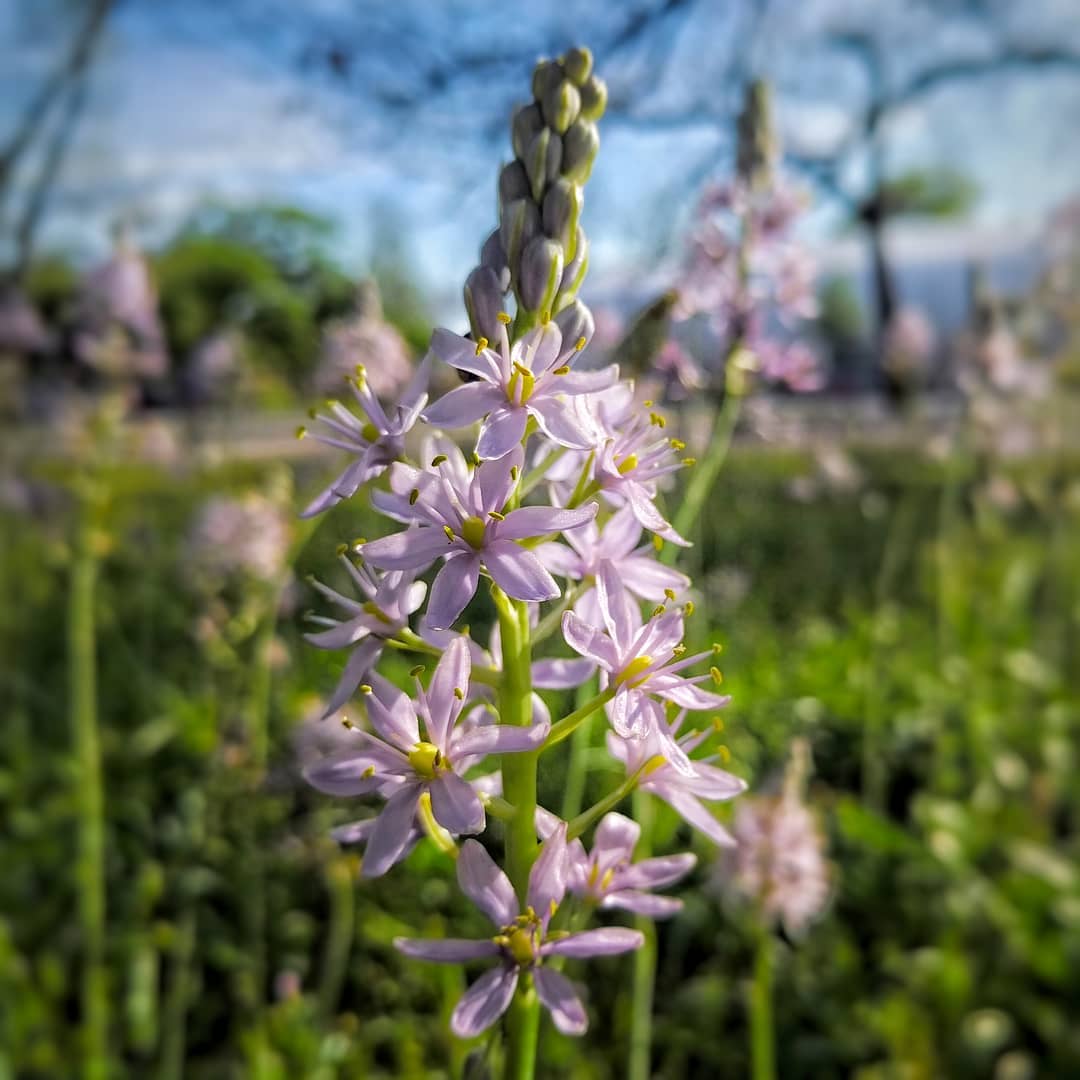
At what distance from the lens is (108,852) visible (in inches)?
109

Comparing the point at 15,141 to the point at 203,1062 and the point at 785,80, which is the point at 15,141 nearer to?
the point at 785,80

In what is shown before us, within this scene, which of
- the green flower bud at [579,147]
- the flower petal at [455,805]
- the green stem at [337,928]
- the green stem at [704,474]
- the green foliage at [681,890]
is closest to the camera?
the flower petal at [455,805]

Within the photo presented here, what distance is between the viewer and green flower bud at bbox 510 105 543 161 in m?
0.76

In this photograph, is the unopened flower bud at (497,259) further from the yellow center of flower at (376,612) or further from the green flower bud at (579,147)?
the yellow center of flower at (376,612)

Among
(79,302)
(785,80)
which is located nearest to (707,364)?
(785,80)

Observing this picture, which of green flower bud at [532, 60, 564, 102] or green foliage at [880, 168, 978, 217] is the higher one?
green foliage at [880, 168, 978, 217]

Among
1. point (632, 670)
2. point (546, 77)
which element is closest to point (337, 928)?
point (632, 670)

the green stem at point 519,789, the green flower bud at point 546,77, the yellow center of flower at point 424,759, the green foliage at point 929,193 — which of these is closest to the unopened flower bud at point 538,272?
the green flower bud at point 546,77

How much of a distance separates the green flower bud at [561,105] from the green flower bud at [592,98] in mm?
13

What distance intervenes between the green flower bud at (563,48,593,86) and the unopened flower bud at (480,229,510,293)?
5.6 inches

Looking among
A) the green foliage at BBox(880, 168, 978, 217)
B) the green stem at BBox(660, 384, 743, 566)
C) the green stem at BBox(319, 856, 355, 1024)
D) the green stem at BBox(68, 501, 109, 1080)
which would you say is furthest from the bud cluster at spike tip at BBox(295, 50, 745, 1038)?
the green foliage at BBox(880, 168, 978, 217)

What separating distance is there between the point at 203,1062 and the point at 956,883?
6.51ft

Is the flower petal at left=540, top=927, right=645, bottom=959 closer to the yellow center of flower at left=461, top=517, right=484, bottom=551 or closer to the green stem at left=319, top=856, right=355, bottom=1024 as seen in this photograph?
the yellow center of flower at left=461, top=517, right=484, bottom=551

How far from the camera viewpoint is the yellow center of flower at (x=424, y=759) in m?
0.69
